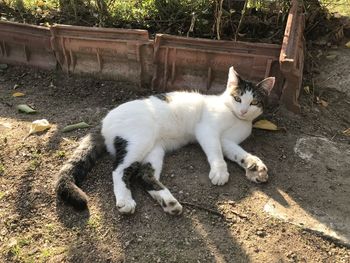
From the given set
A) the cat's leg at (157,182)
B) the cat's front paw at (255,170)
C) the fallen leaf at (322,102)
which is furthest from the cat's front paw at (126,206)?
the fallen leaf at (322,102)

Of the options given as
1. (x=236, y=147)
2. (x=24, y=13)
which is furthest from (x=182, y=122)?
(x=24, y=13)

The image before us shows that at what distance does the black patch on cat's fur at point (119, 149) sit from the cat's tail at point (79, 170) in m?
0.19

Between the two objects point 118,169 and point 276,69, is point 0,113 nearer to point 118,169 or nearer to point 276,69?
point 118,169

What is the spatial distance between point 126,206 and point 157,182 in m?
0.32

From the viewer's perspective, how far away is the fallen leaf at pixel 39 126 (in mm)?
3646

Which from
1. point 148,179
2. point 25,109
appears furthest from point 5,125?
point 148,179

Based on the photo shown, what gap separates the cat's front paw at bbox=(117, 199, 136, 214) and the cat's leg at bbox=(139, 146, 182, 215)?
194 mm

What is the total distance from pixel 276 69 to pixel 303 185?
1227mm

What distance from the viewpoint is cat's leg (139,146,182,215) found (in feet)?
9.03

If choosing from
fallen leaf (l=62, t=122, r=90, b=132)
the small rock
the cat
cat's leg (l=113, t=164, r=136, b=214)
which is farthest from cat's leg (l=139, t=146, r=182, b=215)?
fallen leaf (l=62, t=122, r=90, b=132)

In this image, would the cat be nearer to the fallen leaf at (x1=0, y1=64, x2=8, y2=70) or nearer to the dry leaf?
the dry leaf

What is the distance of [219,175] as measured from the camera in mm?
3037

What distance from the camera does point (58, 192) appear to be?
273 centimetres

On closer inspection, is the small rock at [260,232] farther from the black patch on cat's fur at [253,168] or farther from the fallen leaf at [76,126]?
the fallen leaf at [76,126]
